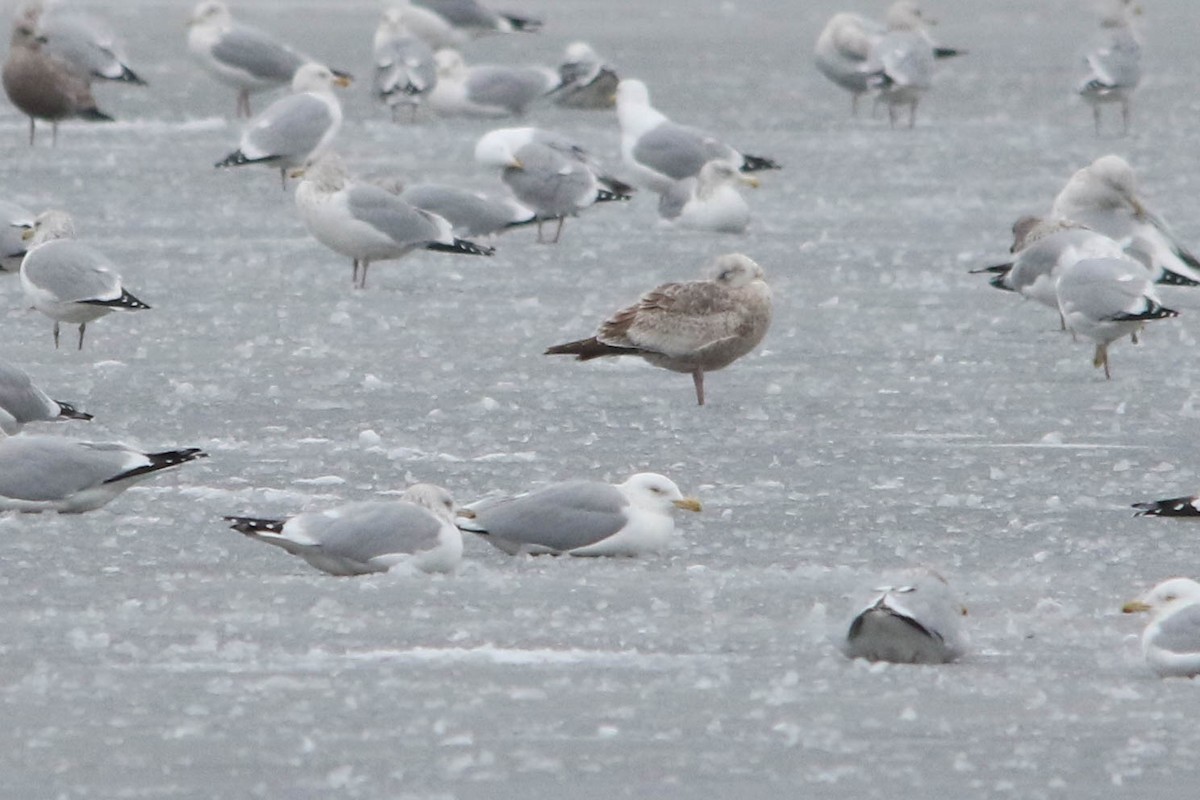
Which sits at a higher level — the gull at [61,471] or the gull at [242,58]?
the gull at [242,58]

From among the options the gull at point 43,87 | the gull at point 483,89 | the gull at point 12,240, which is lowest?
the gull at point 12,240

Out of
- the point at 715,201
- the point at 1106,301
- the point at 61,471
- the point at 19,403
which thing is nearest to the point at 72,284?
the point at 19,403

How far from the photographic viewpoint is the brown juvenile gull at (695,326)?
9.38 m

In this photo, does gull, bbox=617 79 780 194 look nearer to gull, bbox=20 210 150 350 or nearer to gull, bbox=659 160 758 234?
gull, bbox=659 160 758 234

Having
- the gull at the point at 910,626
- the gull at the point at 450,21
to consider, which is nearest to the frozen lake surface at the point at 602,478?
the gull at the point at 910,626

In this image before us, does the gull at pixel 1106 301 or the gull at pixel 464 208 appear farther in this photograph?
the gull at pixel 464 208

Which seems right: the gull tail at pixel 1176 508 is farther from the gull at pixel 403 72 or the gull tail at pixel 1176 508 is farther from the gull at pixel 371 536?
the gull at pixel 403 72

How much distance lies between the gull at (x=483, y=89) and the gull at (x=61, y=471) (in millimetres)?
12660

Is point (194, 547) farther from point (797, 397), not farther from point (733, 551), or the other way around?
point (797, 397)

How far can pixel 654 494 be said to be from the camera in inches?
273

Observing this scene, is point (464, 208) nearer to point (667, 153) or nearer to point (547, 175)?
point (547, 175)

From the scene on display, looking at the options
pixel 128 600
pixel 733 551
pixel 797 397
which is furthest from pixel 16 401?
pixel 797 397

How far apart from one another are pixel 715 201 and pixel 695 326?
15.4ft

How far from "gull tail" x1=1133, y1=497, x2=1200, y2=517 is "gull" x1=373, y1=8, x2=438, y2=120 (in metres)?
12.5
